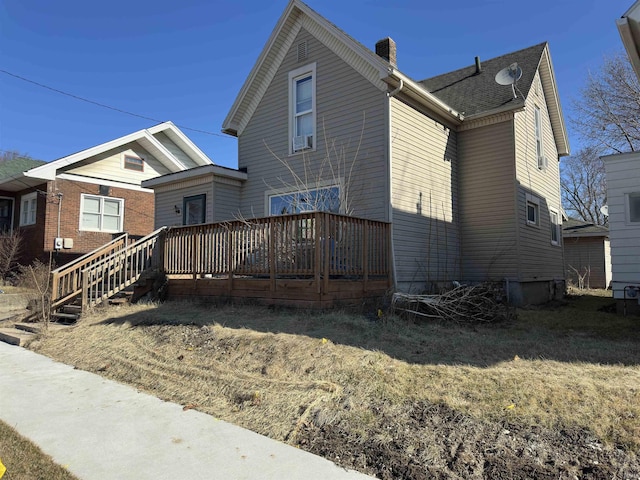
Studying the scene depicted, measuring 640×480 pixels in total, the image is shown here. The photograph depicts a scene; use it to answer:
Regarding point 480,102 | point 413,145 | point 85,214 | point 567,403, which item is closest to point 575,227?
point 480,102

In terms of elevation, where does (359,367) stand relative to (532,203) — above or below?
below

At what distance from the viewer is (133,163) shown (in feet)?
64.8

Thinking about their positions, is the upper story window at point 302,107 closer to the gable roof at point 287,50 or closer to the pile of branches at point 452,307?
the gable roof at point 287,50

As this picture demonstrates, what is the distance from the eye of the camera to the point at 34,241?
1770cm

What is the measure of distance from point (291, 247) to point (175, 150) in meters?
16.4

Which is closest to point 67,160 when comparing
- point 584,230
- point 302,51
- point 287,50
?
point 287,50

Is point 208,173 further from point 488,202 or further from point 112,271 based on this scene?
point 488,202

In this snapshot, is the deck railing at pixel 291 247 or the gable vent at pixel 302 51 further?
the gable vent at pixel 302 51

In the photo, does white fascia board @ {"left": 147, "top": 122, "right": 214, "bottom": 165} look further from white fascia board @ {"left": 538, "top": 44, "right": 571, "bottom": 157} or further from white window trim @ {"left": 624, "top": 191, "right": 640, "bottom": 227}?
Answer: white window trim @ {"left": 624, "top": 191, "right": 640, "bottom": 227}

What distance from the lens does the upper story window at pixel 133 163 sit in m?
19.5

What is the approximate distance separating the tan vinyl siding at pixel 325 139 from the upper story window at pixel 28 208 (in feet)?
35.2

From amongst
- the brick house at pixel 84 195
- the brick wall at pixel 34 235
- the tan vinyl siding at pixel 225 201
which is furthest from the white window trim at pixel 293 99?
the brick wall at pixel 34 235

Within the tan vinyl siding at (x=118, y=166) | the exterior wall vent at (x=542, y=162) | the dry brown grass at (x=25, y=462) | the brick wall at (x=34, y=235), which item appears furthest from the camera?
the tan vinyl siding at (x=118, y=166)

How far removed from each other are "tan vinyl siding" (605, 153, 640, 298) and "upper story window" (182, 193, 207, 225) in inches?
403
